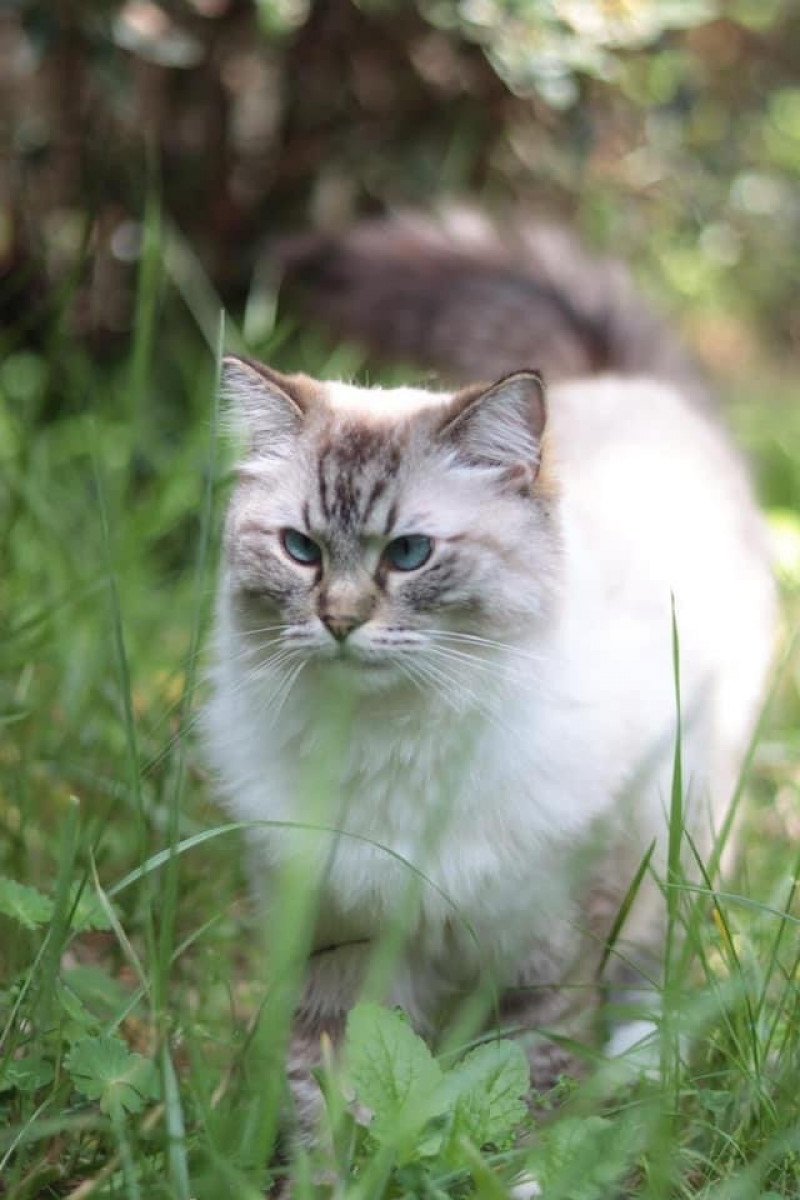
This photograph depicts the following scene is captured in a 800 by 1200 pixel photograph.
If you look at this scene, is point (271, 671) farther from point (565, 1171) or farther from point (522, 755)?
point (565, 1171)

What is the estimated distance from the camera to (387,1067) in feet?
5.69

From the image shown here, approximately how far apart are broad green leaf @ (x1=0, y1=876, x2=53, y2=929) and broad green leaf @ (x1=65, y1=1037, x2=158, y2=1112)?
24 cm

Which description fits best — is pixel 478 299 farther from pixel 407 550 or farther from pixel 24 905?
pixel 24 905

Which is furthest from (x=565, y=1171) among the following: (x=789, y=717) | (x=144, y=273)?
(x=789, y=717)

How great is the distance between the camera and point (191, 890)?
8.24 feet

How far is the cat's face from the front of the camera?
81.8 inches

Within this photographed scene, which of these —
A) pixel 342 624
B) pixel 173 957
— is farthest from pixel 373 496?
pixel 173 957

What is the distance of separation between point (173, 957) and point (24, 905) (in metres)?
0.30

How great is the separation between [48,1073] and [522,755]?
81 centimetres

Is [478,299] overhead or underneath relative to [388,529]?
overhead

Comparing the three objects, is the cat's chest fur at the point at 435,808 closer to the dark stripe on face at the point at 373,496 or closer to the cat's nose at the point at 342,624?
the cat's nose at the point at 342,624

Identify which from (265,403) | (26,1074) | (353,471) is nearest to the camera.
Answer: (26,1074)

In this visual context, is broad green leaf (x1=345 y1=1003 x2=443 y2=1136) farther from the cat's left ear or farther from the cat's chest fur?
the cat's left ear

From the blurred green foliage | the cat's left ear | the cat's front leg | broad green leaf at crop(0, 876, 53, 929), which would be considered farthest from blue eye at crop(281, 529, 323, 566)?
the blurred green foliage
